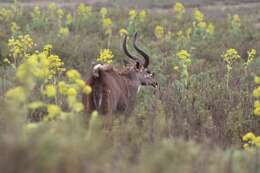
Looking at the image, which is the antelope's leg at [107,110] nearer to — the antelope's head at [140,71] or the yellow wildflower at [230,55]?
the antelope's head at [140,71]

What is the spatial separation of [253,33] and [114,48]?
217 inches

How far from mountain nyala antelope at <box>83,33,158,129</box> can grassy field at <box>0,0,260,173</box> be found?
0.67ft

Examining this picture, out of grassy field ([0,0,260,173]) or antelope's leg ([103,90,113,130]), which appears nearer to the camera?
grassy field ([0,0,260,173])

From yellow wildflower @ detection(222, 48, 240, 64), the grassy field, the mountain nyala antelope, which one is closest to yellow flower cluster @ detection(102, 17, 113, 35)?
the grassy field

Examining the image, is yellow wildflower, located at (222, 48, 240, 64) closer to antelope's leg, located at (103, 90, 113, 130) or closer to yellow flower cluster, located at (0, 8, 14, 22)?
antelope's leg, located at (103, 90, 113, 130)

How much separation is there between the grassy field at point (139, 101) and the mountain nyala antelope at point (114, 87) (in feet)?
0.67

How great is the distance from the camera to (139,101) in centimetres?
1091

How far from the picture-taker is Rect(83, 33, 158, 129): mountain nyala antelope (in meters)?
8.16

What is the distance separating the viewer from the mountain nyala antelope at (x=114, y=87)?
8.16m

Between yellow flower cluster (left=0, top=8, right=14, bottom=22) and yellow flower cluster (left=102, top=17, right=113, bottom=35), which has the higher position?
yellow flower cluster (left=0, top=8, right=14, bottom=22)

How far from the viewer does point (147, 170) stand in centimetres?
383

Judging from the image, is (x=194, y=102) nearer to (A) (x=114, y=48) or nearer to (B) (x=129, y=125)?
(B) (x=129, y=125)

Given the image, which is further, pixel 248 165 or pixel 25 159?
pixel 248 165

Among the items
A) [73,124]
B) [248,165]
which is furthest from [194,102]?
[73,124]
